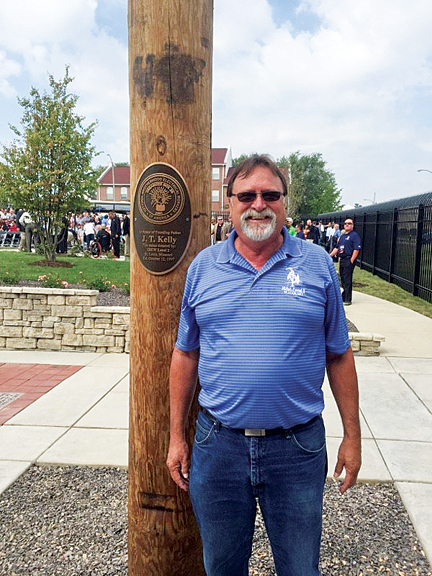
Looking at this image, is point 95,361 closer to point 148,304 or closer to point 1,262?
point 148,304

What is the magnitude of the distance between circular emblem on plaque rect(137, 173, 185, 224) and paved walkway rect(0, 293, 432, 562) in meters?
2.34

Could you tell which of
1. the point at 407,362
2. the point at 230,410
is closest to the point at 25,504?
the point at 230,410

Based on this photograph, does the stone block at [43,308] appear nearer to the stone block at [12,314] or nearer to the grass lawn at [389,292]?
the stone block at [12,314]

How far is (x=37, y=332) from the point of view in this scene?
7582mm

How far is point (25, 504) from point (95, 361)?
376cm

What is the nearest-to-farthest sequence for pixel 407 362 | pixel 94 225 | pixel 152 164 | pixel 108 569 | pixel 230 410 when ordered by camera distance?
pixel 230 410 < pixel 152 164 < pixel 108 569 < pixel 407 362 < pixel 94 225

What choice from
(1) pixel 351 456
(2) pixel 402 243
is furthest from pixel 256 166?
(2) pixel 402 243

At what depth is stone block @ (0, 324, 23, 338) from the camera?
24.9ft

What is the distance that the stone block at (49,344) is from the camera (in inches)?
299

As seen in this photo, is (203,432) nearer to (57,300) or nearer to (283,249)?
(283,249)

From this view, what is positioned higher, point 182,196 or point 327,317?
A: point 182,196

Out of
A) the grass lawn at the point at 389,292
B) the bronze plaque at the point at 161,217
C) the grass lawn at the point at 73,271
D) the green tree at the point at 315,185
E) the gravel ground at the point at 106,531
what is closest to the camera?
the bronze plaque at the point at 161,217

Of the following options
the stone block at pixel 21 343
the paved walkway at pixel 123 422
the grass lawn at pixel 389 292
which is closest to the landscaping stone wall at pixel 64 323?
the stone block at pixel 21 343

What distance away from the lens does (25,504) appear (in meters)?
3.33
